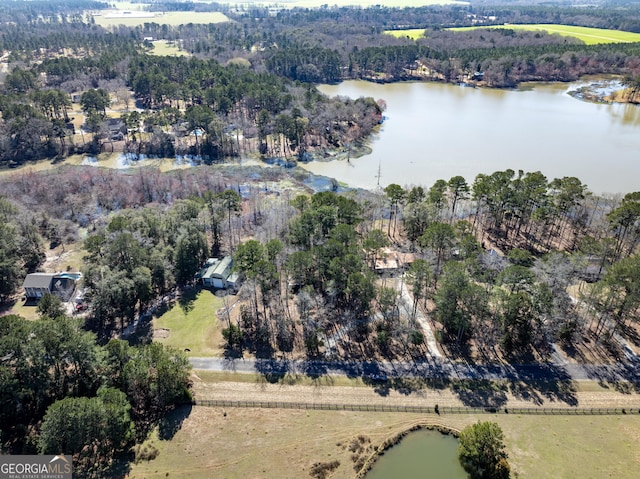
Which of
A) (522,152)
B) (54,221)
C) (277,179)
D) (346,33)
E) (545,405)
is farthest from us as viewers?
(346,33)

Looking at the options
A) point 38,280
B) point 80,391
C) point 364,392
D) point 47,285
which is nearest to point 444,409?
point 364,392

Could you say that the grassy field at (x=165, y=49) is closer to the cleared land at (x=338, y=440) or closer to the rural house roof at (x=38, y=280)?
the rural house roof at (x=38, y=280)

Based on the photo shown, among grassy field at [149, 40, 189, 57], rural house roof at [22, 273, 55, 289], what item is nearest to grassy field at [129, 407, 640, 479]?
rural house roof at [22, 273, 55, 289]

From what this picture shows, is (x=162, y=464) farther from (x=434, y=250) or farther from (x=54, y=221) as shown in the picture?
Answer: (x=54, y=221)

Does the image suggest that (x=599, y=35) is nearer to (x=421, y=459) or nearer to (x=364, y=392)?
(x=364, y=392)

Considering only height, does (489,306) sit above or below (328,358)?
above

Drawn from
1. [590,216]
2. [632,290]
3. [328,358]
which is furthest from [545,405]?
Result: [590,216]

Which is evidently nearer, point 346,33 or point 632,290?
point 632,290
